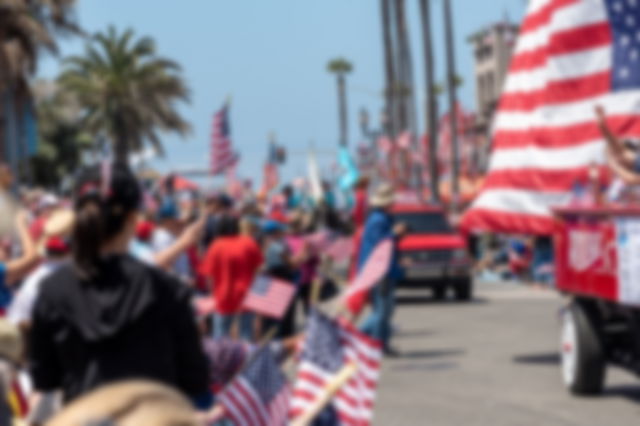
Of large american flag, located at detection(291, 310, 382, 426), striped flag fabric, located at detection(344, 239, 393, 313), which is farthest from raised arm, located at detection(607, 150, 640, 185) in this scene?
large american flag, located at detection(291, 310, 382, 426)

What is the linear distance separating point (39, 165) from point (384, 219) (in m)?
63.8

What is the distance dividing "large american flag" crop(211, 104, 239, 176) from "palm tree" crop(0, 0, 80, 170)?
560cm

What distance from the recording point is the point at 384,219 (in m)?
15.6

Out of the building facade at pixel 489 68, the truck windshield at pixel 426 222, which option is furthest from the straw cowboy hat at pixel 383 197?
the building facade at pixel 489 68

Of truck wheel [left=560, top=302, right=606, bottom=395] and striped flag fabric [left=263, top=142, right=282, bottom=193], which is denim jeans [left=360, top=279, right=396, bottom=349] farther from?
striped flag fabric [left=263, top=142, right=282, bottom=193]

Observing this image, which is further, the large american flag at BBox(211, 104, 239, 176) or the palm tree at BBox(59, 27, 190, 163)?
the palm tree at BBox(59, 27, 190, 163)

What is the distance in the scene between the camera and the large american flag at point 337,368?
7570 mm

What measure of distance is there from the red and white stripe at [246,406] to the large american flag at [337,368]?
56 cm

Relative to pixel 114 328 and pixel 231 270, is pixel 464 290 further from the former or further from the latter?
pixel 114 328

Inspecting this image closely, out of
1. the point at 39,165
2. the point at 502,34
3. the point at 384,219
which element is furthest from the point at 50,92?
the point at 384,219

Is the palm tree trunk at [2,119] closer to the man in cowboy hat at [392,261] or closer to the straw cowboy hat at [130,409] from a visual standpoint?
the man in cowboy hat at [392,261]

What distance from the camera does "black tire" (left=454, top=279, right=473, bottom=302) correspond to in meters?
26.1

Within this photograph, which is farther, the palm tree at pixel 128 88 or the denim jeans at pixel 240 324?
the palm tree at pixel 128 88

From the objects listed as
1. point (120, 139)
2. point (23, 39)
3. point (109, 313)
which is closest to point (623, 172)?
point (109, 313)
